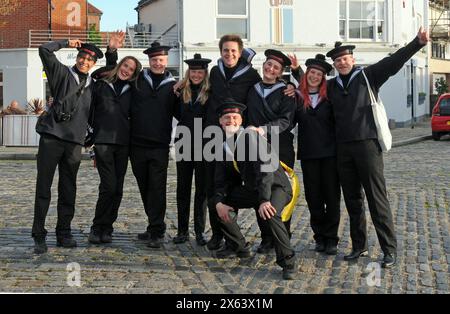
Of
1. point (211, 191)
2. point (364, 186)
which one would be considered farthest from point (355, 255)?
point (211, 191)

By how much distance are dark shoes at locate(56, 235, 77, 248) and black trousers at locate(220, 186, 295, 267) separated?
171 centimetres

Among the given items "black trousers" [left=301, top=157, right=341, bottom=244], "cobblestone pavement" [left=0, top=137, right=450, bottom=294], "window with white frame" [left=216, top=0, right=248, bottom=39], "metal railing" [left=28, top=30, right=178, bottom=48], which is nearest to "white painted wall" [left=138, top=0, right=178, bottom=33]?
"metal railing" [left=28, top=30, right=178, bottom=48]

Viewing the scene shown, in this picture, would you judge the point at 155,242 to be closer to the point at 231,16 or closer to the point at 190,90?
the point at 190,90

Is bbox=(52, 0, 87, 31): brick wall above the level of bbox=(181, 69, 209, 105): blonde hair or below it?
above

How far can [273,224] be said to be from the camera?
6168mm

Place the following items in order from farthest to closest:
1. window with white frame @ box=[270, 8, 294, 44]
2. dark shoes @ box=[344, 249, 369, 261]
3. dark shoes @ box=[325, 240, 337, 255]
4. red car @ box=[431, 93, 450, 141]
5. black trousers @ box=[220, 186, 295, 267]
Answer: window with white frame @ box=[270, 8, 294, 44] → red car @ box=[431, 93, 450, 141] → dark shoes @ box=[325, 240, 337, 255] → dark shoes @ box=[344, 249, 369, 261] → black trousers @ box=[220, 186, 295, 267]

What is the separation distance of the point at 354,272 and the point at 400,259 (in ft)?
2.48

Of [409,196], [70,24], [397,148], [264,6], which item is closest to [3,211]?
[409,196]

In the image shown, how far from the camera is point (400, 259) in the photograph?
6750 mm

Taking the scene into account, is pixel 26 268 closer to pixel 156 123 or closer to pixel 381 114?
pixel 156 123

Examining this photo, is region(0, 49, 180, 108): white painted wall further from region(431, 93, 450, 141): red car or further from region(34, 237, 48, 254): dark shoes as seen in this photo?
region(34, 237, 48, 254): dark shoes

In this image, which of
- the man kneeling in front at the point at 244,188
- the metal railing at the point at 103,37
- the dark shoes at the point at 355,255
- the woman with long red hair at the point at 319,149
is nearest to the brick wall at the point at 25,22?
the metal railing at the point at 103,37

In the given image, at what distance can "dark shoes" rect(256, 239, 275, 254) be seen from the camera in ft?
23.1
